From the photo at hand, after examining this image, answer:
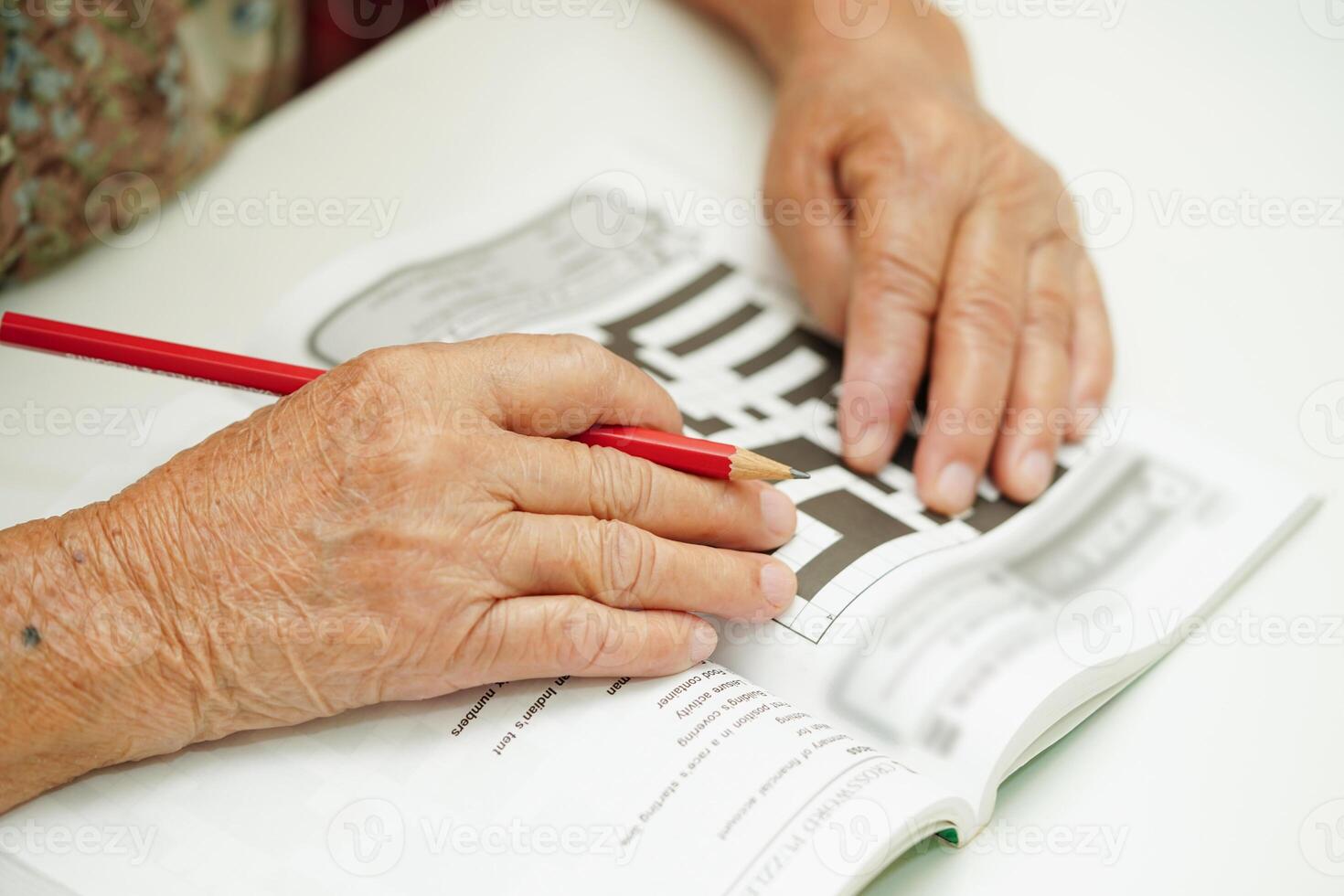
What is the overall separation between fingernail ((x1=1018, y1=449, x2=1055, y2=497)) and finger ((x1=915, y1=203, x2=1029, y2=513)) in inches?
1.1

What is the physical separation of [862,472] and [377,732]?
39 cm

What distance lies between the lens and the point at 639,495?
2.18 feet

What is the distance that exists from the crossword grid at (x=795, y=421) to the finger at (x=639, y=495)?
0.04 metres

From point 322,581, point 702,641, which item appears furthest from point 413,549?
point 702,641

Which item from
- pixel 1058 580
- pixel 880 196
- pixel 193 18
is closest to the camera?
pixel 1058 580

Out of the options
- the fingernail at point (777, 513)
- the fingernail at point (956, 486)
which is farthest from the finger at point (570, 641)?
the fingernail at point (956, 486)

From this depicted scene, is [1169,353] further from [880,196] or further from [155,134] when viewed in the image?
[155,134]

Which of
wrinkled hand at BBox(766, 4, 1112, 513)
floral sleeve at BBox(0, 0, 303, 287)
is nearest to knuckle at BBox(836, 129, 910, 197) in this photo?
wrinkled hand at BBox(766, 4, 1112, 513)

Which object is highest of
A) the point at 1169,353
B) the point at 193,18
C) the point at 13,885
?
the point at 193,18

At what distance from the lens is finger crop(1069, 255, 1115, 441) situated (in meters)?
0.86

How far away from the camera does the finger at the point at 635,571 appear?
631 mm

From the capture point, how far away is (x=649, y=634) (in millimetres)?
635

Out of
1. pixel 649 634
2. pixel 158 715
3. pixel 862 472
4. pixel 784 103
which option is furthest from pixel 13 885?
pixel 784 103

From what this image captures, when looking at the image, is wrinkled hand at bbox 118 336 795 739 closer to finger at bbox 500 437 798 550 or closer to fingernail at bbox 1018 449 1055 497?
finger at bbox 500 437 798 550
